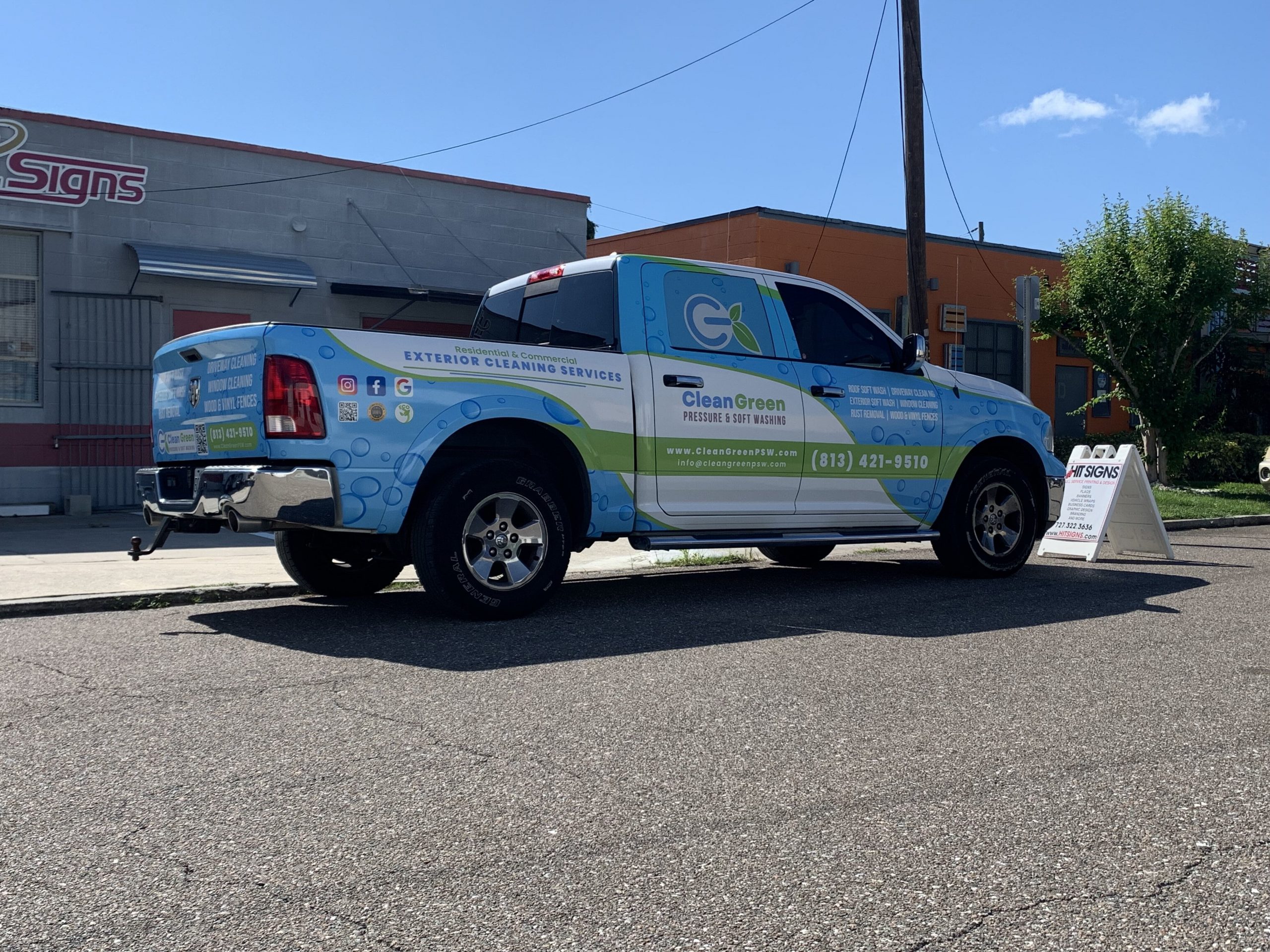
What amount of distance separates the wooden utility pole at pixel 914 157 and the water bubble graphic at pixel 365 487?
9.35 m

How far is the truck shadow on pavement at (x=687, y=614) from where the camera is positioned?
20.7 ft

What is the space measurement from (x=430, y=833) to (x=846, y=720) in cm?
190

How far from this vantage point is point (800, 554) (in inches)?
412

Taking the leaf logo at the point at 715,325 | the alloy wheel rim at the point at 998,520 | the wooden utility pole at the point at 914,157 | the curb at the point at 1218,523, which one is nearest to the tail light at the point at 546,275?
the leaf logo at the point at 715,325

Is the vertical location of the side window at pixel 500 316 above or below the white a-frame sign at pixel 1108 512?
above

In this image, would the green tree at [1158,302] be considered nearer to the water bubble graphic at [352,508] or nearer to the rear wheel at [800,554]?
the rear wheel at [800,554]

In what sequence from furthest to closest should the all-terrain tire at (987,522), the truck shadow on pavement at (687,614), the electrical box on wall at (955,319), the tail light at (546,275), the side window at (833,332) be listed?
the electrical box on wall at (955,319), the all-terrain tire at (987,522), the side window at (833,332), the tail light at (546,275), the truck shadow on pavement at (687,614)

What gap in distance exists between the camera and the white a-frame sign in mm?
10984

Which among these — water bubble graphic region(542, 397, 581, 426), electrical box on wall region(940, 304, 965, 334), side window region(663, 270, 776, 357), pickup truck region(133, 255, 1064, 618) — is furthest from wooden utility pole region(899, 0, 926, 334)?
water bubble graphic region(542, 397, 581, 426)

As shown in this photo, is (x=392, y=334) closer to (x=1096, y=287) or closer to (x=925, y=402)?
(x=925, y=402)

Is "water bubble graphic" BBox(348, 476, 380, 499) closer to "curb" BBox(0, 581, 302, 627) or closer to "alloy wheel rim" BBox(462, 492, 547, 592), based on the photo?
"alloy wheel rim" BBox(462, 492, 547, 592)

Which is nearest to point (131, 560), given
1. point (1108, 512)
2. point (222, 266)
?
point (222, 266)

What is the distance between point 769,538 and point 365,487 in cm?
287

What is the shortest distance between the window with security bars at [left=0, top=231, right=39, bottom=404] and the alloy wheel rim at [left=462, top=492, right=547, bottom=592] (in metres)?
10.5
